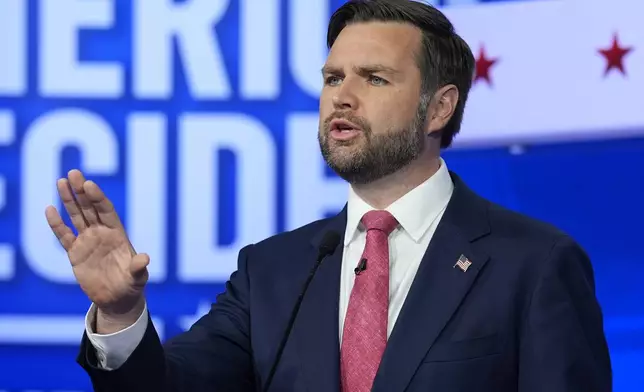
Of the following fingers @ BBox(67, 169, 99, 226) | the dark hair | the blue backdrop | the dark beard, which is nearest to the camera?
fingers @ BBox(67, 169, 99, 226)

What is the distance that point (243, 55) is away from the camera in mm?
3123

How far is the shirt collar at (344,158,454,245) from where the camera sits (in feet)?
6.32

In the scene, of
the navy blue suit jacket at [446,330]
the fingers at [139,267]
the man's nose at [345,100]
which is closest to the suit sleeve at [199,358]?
the navy blue suit jacket at [446,330]

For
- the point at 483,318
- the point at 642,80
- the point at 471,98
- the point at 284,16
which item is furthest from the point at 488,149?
the point at 483,318

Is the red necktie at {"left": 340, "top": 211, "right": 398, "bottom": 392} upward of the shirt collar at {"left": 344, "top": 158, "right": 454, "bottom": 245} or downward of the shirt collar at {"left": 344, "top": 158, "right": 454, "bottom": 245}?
downward

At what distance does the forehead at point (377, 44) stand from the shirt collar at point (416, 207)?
0.26 metres

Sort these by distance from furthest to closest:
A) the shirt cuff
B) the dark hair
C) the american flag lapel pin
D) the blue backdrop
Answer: the blue backdrop → the dark hair → the american flag lapel pin → the shirt cuff

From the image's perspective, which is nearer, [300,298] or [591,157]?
[300,298]

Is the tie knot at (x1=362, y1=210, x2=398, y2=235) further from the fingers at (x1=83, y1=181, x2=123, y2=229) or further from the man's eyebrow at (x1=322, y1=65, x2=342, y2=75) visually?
the fingers at (x1=83, y1=181, x2=123, y2=229)

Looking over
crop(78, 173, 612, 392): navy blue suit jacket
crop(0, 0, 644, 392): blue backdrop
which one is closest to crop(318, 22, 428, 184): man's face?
crop(78, 173, 612, 392): navy blue suit jacket

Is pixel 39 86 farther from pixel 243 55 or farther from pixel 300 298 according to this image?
pixel 300 298

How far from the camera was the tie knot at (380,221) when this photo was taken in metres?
1.90

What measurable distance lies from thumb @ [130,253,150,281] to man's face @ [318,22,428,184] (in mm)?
534

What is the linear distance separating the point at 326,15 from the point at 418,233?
1.36 m
